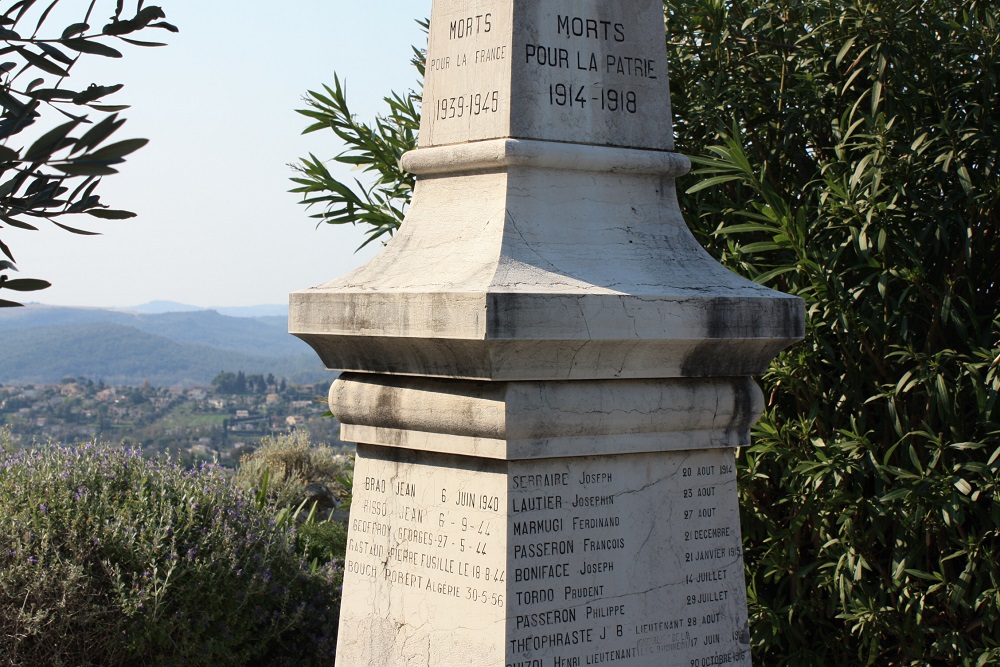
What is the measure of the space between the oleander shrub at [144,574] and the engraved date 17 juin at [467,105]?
9.54 ft

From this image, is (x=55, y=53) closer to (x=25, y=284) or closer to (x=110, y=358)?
(x=25, y=284)

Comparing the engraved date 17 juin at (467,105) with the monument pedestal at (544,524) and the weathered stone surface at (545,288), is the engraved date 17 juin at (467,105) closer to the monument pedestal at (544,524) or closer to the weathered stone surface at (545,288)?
the weathered stone surface at (545,288)

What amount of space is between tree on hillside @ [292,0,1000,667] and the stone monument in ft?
4.44

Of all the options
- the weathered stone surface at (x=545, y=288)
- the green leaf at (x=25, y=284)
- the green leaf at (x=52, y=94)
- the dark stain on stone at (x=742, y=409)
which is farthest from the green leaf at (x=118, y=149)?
the dark stain on stone at (x=742, y=409)

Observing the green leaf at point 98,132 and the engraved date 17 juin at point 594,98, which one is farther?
the engraved date 17 juin at point 594,98

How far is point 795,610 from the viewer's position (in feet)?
15.7

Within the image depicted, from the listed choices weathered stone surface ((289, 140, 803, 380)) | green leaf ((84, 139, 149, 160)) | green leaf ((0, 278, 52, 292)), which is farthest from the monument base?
green leaf ((84, 139, 149, 160))

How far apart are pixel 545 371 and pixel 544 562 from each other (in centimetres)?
44

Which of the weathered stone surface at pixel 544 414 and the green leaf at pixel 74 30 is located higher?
the green leaf at pixel 74 30

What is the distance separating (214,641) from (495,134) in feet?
10.5

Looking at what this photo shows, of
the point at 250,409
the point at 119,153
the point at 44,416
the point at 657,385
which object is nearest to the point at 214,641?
the point at 657,385

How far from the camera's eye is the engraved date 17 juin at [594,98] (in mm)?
2936

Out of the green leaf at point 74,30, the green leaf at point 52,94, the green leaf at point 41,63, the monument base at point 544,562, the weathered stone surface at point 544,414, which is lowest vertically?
the monument base at point 544,562

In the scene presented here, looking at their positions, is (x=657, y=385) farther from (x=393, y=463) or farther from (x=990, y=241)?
(x=990, y=241)
